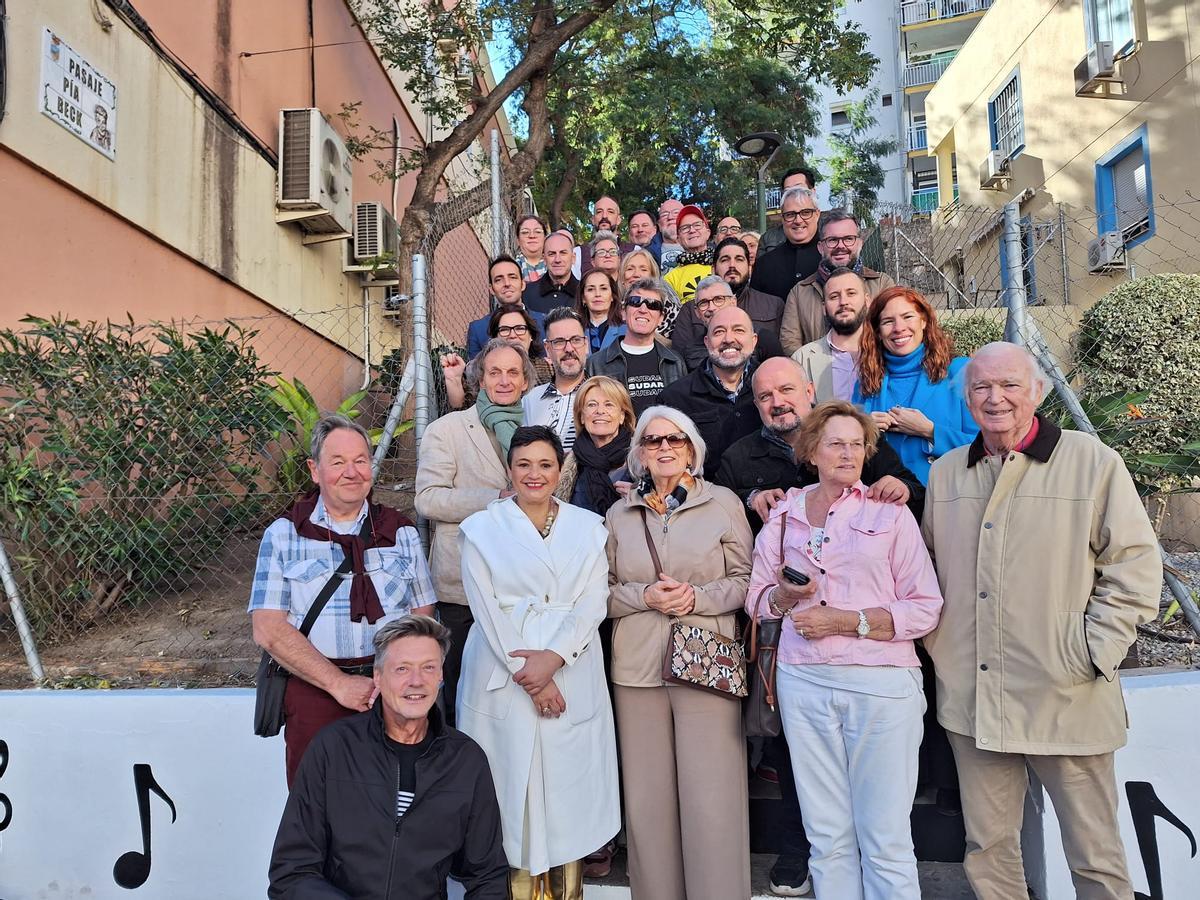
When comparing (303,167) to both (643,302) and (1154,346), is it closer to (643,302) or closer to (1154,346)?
(643,302)

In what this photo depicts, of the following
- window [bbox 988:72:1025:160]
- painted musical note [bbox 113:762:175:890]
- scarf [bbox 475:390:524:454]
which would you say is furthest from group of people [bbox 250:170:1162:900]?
window [bbox 988:72:1025:160]

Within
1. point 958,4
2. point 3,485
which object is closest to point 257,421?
point 3,485

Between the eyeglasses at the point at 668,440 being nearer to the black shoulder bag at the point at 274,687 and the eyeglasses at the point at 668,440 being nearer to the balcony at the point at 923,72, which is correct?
the black shoulder bag at the point at 274,687

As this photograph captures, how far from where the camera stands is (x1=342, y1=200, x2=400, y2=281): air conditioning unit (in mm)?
10125

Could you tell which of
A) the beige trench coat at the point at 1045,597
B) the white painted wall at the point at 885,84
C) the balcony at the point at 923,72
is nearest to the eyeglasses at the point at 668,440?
the beige trench coat at the point at 1045,597

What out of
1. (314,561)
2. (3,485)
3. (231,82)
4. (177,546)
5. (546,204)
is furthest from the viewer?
(546,204)

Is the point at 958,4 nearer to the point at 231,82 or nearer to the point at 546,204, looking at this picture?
the point at 546,204

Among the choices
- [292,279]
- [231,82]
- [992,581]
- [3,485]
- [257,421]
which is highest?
[231,82]

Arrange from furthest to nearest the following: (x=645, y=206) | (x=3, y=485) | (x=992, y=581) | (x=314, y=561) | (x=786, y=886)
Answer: (x=645, y=206) → (x=3, y=485) → (x=786, y=886) → (x=314, y=561) → (x=992, y=581)

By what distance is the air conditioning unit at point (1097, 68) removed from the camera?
436 inches

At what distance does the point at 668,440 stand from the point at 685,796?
1.26 metres

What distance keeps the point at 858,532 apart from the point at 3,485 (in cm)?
436

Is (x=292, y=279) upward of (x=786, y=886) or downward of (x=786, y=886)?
upward

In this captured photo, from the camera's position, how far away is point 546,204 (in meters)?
15.8
